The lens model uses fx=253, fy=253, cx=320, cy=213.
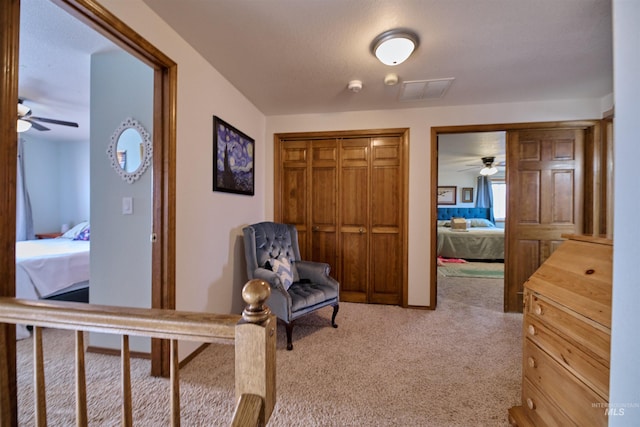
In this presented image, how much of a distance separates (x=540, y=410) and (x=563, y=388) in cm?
23

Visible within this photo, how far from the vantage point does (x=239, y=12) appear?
1562 mm

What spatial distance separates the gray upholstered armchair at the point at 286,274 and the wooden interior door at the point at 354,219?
0.68 meters

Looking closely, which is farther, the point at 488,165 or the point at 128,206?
the point at 488,165

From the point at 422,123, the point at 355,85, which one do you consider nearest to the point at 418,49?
the point at 355,85

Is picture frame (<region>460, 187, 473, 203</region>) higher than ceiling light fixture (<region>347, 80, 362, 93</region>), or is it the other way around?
ceiling light fixture (<region>347, 80, 362, 93</region>)

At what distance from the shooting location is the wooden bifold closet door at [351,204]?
3.10m

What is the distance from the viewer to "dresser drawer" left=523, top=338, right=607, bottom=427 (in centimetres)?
96

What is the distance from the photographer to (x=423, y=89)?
253cm

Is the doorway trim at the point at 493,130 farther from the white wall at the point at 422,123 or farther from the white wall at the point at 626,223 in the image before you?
the white wall at the point at 626,223

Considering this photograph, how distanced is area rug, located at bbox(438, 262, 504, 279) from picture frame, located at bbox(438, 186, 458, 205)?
270 cm

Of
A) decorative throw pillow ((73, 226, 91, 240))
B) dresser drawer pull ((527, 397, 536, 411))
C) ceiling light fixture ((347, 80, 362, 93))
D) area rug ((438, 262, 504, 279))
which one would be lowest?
area rug ((438, 262, 504, 279))

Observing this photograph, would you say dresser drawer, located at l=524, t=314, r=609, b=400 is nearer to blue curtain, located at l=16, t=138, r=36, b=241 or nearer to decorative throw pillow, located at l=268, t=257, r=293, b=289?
decorative throw pillow, located at l=268, t=257, r=293, b=289

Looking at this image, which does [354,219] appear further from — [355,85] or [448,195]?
[448,195]

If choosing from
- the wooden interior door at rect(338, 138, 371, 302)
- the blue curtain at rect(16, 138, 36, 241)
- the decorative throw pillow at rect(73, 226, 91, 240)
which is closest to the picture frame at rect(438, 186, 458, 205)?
the wooden interior door at rect(338, 138, 371, 302)
